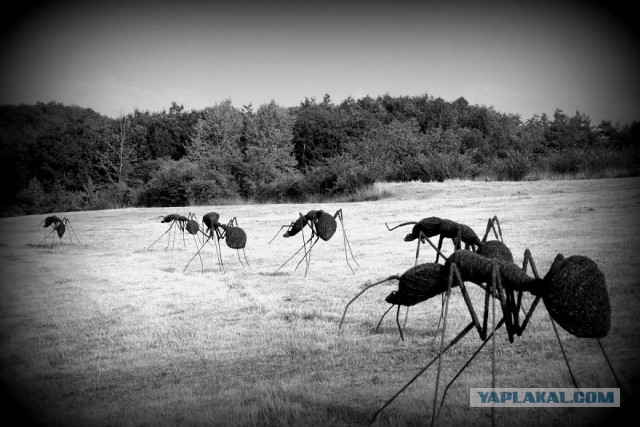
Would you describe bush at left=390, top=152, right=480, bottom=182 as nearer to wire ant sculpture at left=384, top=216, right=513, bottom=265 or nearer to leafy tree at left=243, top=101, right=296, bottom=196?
leafy tree at left=243, top=101, right=296, bottom=196

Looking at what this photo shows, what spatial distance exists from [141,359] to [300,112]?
64.1 m

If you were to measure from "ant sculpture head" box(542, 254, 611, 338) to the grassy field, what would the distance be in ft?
2.24

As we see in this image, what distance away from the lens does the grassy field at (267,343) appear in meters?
3.48

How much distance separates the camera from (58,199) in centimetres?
4725

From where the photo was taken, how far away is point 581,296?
2.55m

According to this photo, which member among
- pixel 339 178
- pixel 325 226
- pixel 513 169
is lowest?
pixel 325 226

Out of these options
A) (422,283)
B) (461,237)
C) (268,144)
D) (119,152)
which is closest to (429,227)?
(461,237)

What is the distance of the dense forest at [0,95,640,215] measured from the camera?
114 feet

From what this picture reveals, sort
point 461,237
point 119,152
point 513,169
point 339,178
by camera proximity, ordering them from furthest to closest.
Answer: point 119,152
point 339,178
point 513,169
point 461,237

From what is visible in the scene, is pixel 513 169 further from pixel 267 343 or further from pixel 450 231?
pixel 267 343

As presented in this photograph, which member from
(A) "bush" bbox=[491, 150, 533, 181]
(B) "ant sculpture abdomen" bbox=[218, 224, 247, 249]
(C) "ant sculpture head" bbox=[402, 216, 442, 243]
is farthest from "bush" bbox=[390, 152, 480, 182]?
(C) "ant sculpture head" bbox=[402, 216, 442, 243]

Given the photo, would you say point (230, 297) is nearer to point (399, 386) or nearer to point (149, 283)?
point (149, 283)

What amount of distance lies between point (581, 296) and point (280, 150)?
54.9 metres

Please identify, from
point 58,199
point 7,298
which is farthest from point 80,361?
point 58,199
